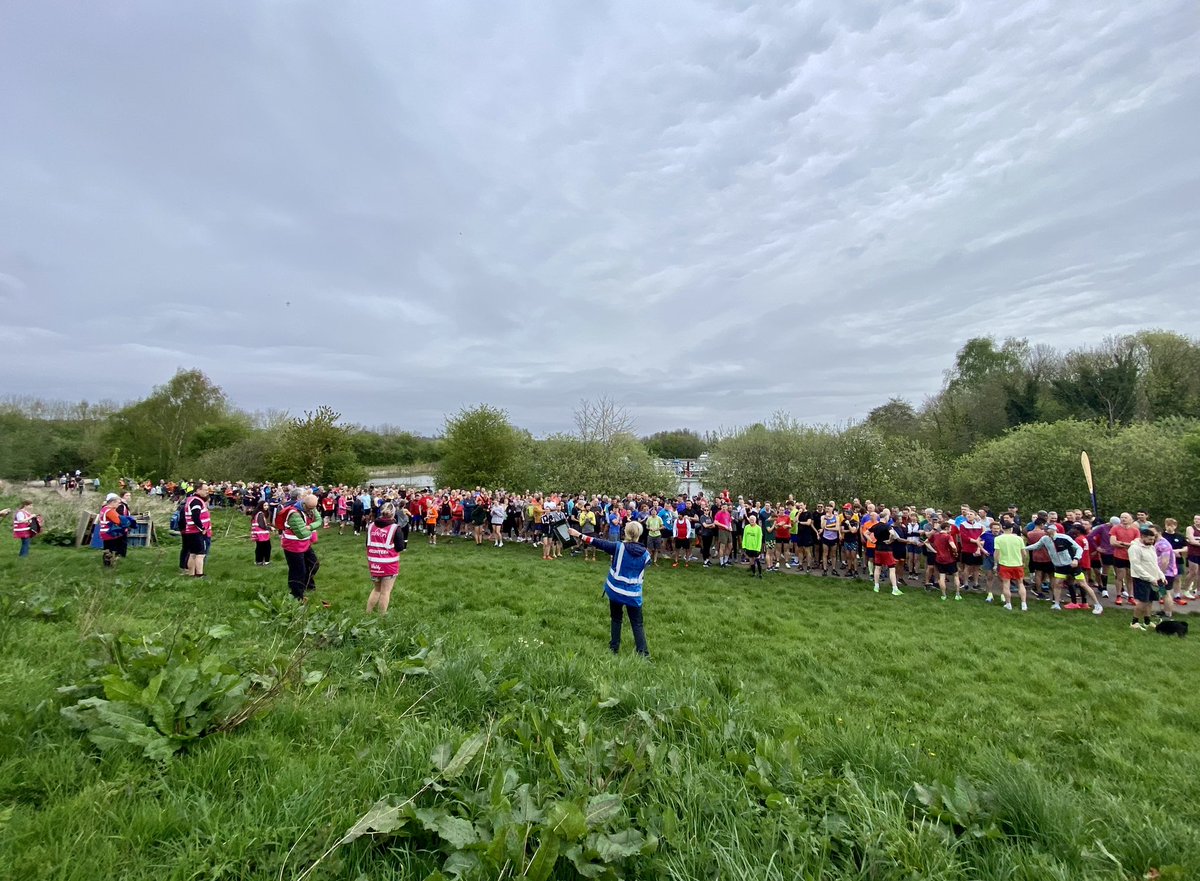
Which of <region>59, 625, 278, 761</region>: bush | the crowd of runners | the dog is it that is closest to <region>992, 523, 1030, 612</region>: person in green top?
the crowd of runners

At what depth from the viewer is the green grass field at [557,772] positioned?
2029 millimetres

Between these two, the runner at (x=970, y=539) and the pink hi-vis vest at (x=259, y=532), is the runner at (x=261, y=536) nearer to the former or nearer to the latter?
the pink hi-vis vest at (x=259, y=532)

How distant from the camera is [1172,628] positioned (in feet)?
30.3

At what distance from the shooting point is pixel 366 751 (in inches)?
103

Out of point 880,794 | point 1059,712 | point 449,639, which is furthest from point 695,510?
point 880,794

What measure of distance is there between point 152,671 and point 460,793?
210 centimetres

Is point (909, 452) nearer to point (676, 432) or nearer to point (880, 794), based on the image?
point (880, 794)

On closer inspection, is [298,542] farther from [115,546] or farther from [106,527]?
[115,546]

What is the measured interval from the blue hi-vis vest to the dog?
32.0 ft

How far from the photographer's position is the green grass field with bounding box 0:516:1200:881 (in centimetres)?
203

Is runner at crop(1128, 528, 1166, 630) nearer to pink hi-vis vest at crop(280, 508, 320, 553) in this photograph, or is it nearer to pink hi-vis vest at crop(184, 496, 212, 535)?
pink hi-vis vest at crop(280, 508, 320, 553)

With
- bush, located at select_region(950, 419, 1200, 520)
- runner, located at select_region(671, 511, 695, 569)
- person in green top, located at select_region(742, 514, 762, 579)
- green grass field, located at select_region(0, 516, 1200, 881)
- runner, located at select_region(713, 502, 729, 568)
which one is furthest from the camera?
bush, located at select_region(950, 419, 1200, 520)

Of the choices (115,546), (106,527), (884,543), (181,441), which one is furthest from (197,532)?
(181,441)

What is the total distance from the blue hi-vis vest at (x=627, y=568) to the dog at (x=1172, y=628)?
32.0ft
